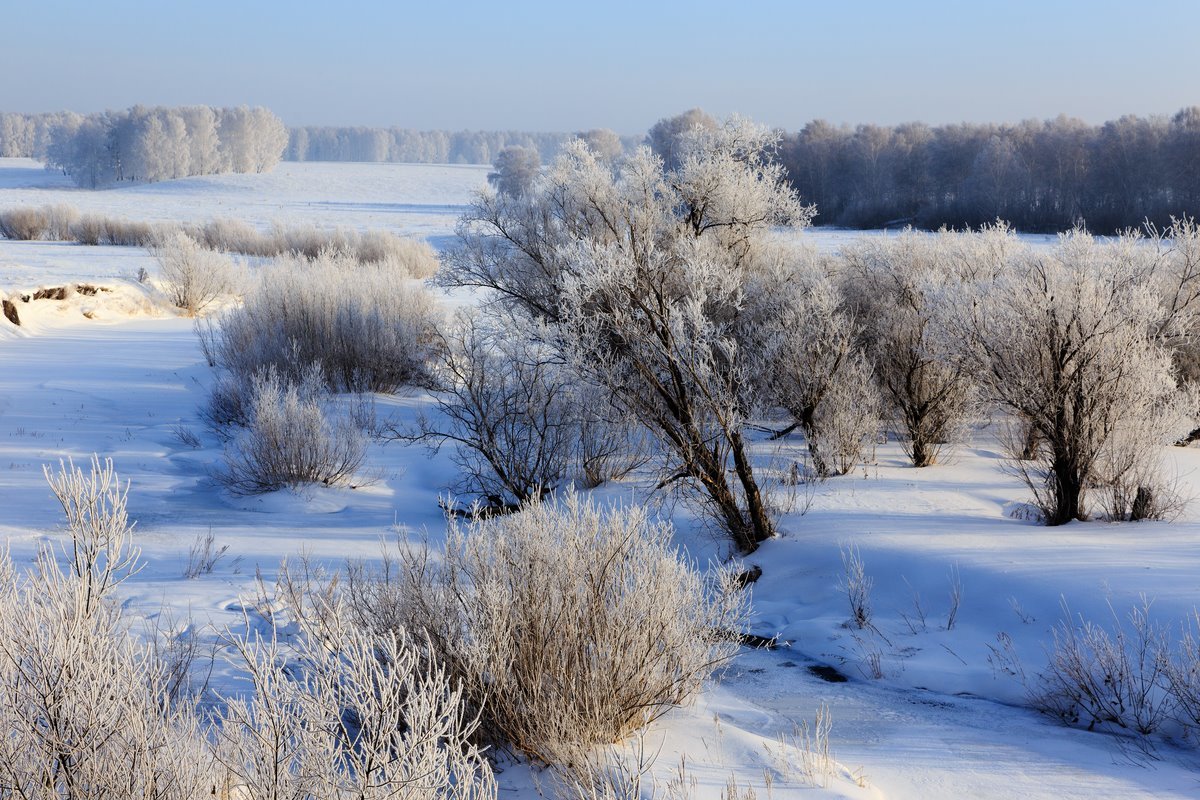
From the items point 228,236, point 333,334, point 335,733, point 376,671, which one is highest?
point 228,236

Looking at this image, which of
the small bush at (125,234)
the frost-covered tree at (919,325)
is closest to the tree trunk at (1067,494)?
the frost-covered tree at (919,325)

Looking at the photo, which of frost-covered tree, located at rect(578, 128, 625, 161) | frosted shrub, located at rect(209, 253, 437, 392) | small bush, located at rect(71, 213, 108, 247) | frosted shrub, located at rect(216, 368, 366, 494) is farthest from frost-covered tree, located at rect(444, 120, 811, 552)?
frost-covered tree, located at rect(578, 128, 625, 161)

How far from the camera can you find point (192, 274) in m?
22.5

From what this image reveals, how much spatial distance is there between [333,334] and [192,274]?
32.5ft

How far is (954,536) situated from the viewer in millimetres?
7527

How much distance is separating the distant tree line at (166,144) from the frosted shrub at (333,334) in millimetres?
83894

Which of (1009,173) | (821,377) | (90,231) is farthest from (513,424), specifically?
(1009,173)

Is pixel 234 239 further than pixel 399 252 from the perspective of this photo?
Yes

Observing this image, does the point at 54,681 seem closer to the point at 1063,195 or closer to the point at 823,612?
the point at 823,612

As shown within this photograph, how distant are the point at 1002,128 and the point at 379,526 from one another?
56.0 metres

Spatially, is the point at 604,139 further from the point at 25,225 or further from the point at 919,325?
the point at 919,325

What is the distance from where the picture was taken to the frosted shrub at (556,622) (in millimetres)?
4074

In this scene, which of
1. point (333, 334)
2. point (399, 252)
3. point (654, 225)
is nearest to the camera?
point (654, 225)

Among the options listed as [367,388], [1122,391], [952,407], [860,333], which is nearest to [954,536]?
[1122,391]
